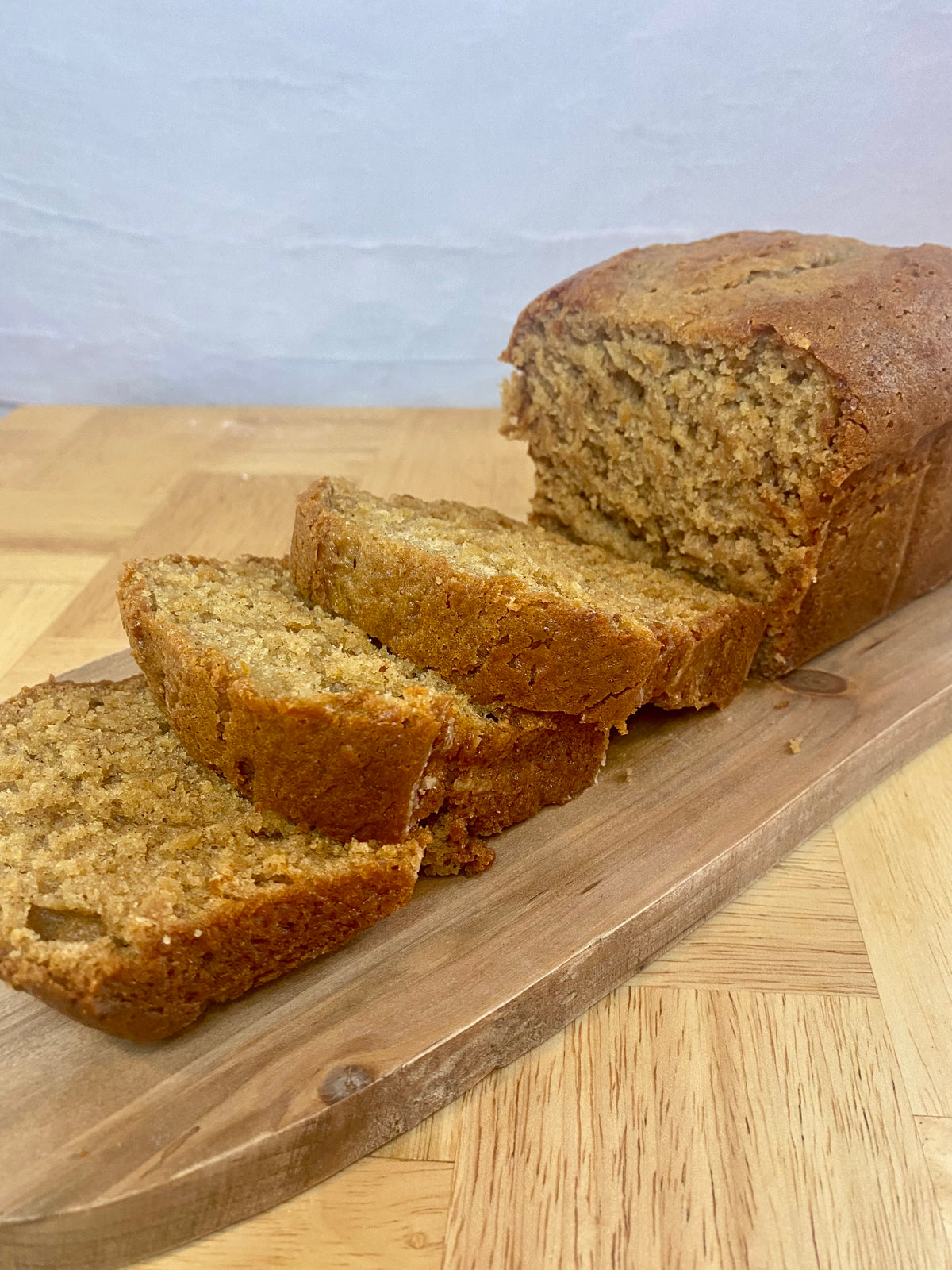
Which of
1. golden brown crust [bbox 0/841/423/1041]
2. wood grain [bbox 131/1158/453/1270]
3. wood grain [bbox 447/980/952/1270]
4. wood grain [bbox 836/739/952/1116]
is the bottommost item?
wood grain [bbox 131/1158/453/1270]

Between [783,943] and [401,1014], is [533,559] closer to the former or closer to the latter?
[783,943]

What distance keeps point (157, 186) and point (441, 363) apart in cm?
151

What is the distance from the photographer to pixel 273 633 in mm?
2236

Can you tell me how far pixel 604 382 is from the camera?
2.82m

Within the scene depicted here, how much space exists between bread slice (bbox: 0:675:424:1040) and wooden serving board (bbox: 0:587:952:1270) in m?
0.10

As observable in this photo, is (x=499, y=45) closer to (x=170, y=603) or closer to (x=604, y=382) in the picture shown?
(x=604, y=382)

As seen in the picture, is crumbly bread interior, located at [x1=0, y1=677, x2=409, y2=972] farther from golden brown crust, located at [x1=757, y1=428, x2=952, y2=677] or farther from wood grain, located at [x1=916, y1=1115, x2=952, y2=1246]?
golden brown crust, located at [x1=757, y1=428, x2=952, y2=677]

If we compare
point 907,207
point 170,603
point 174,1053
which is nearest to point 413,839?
point 174,1053

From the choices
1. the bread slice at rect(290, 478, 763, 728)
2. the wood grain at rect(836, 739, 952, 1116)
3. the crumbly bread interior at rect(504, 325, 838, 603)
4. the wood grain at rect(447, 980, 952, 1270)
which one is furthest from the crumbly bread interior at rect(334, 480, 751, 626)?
the wood grain at rect(447, 980, 952, 1270)

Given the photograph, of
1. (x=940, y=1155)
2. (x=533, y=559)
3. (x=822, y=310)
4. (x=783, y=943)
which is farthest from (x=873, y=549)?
(x=940, y=1155)

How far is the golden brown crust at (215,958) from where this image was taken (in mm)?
1598

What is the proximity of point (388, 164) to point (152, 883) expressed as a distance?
384cm

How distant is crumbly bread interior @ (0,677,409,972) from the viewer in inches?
66.6

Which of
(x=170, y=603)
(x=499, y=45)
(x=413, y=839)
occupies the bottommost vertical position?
(x=413, y=839)
